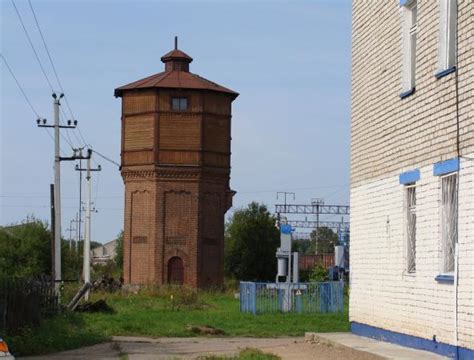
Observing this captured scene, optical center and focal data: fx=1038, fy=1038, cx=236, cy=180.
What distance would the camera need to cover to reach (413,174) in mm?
17875

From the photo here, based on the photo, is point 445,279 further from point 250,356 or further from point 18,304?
point 18,304

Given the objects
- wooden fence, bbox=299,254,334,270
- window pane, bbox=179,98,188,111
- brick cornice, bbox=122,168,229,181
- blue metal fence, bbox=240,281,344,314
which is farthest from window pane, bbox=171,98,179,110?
wooden fence, bbox=299,254,334,270

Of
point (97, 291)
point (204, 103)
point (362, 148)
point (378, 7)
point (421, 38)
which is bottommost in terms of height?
point (97, 291)

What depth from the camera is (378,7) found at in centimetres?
2058

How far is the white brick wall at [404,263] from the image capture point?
1530 centimetres

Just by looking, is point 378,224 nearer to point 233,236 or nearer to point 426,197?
point 426,197

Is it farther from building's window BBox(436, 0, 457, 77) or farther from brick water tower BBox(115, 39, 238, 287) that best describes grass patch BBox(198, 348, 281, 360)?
brick water tower BBox(115, 39, 238, 287)

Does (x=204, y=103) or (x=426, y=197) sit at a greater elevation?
(x=204, y=103)

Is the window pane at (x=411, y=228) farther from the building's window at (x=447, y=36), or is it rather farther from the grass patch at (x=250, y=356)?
the grass patch at (x=250, y=356)

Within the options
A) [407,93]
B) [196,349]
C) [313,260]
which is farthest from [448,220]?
[313,260]

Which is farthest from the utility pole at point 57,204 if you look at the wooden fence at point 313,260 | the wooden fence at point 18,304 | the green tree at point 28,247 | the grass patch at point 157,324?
the wooden fence at point 313,260

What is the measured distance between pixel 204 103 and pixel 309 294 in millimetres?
23522

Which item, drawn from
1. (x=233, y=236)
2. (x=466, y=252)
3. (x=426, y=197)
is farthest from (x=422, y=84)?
(x=233, y=236)

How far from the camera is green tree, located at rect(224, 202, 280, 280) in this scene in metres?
84.8
